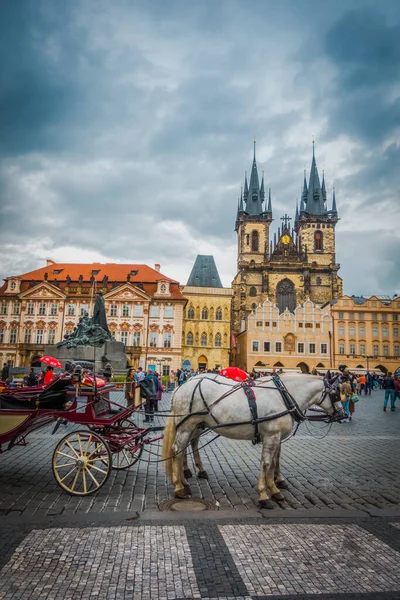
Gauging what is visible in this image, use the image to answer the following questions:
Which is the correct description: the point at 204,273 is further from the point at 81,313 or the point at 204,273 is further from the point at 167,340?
the point at 81,313

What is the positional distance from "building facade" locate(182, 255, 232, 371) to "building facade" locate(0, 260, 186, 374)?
710 centimetres

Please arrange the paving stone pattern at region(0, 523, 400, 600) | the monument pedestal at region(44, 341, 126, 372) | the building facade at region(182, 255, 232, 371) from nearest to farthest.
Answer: the paving stone pattern at region(0, 523, 400, 600), the monument pedestal at region(44, 341, 126, 372), the building facade at region(182, 255, 232, 371)

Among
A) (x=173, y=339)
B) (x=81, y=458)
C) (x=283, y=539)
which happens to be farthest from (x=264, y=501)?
(x=173, y=339)

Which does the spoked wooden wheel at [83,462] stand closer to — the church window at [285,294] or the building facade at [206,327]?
the building facade at [206,327]

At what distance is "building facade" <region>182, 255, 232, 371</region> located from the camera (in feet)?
202

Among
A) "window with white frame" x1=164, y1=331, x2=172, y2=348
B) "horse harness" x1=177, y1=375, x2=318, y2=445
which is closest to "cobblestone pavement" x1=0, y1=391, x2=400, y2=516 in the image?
"horse harness" x1=177, y1=375, x2=318, y2=445

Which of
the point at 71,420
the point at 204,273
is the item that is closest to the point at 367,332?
the point at 204,273

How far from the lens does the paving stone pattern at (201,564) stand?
3.48 m

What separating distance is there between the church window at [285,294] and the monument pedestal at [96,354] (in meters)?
54.9

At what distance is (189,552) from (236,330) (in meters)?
68.5

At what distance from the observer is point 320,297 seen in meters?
73.9

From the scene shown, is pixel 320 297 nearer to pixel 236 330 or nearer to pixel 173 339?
pixel 236 330

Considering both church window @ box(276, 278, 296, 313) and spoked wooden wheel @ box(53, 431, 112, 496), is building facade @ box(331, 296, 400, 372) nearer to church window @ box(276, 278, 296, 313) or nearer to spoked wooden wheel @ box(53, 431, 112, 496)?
church window @ box(276, 278, 296, 313)

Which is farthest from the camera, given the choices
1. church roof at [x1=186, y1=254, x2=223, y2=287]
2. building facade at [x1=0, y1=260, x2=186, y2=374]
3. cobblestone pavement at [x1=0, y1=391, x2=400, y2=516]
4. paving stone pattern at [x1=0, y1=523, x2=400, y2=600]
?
church roof at [x1=186, y1=254, x2=223, y2=287]
